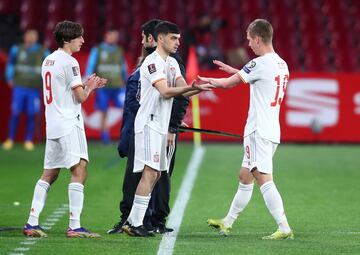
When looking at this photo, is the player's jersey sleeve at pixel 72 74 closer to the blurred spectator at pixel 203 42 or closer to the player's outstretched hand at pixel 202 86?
the player's outstretched hand at pixel 202 86

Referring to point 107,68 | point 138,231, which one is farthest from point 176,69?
point 107,68

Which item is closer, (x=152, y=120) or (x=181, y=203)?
(x=152, y=120)

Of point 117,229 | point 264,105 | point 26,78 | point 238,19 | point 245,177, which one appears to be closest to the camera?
point 264,105

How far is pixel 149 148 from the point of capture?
9.01 metres

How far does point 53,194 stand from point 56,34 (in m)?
4.09

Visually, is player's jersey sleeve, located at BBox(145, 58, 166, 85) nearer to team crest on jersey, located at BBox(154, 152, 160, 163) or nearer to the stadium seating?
team crest on jersey, located at BBox(154, 152, 160, 163)

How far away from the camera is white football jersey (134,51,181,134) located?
9.00 meters

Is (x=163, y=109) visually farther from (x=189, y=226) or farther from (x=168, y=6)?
(x=168, y=6)

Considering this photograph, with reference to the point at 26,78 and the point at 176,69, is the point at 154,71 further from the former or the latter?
the point at 26,78

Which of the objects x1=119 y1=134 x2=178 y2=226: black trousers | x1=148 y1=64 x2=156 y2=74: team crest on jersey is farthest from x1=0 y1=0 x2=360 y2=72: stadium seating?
x1=148 y1=64 x2=156 y2=74: team crest on jersey

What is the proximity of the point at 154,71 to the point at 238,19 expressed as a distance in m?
16.2

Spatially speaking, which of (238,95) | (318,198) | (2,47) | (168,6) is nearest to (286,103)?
(238,95)

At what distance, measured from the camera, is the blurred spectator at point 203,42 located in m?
21.9

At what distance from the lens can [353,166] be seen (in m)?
16.8
